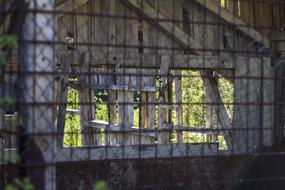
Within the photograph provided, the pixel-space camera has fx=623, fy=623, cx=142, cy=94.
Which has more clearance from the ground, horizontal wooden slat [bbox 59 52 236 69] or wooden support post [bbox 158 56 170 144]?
horizontal wooden slat [bbox 59 52 236 69]

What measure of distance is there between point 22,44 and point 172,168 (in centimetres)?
227

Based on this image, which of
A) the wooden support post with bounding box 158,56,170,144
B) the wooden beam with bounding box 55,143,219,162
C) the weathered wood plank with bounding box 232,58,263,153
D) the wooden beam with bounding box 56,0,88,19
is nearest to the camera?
the wooden beam with bounding box 55,143,219,162

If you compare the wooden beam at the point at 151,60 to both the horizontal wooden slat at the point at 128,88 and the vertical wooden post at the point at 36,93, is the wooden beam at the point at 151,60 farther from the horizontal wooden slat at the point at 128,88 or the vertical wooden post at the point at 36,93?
the vertical wooden post at the point at 36,93

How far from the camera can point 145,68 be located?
8.88m

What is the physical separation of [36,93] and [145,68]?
481 centimetres

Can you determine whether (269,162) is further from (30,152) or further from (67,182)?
(30,152)

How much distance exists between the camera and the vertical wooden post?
410cm

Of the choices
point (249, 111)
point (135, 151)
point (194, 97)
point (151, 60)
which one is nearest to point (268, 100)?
point (249, 111)

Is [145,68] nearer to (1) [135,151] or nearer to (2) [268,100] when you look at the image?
(2) [268,100]

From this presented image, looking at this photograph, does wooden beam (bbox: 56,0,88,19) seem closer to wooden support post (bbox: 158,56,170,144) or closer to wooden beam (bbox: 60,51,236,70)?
wooden beam (bbox: 60,51,236,70)

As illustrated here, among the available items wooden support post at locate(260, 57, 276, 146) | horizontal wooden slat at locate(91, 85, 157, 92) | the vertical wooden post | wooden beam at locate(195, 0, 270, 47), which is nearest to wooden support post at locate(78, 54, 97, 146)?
horizontal wooden slat at locate(91, 85, 157, 92)

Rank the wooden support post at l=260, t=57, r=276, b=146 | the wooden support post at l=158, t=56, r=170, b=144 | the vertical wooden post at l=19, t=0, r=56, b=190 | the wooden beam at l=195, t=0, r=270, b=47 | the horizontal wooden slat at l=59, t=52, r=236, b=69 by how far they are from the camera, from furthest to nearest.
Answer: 1. the wooden beam at l=195, t=0, r=270, b=47
2. the wooden support post at l=158, t=56, r=170, b=144
3. the horizontal wooden slat at l=59, t=52, r=236, b=69
4. the wooden support post at l=260, t=57, r=276, b=146
5. the vertical wooden post at l=19, t=0, r=56, b=190

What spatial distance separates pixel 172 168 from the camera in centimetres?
583

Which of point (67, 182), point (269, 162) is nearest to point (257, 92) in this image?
point (269, 162)
